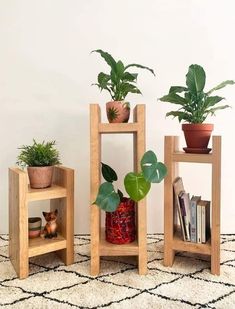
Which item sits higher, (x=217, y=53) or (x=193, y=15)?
(x=193, y=15)

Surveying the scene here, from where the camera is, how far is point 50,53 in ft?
6.36

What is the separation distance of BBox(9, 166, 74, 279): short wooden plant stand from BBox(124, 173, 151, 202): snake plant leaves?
372 millimetres

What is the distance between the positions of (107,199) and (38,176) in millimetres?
405

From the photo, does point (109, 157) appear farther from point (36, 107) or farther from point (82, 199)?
point (36, 107)

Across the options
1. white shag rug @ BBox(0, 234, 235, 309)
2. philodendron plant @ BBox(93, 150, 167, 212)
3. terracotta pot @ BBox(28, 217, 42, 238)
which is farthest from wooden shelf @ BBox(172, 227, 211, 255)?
terracotta pot @ BBox(28, 217, 42, 238)

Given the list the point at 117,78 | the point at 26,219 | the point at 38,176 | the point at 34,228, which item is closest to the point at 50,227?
the point at 34,228

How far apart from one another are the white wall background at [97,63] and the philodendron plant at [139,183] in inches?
26.8

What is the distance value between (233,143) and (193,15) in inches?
35.9

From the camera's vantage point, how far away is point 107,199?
4.25 feet

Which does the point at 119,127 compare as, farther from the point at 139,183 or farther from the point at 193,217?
the point at 193,217

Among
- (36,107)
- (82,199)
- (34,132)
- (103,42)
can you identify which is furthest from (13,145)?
(103,42)

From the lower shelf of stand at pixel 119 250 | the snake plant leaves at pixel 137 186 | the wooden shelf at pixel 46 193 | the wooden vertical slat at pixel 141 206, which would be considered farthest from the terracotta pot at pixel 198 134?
the wooden shelf at pixel 46 193

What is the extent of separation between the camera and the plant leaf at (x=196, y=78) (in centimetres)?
135

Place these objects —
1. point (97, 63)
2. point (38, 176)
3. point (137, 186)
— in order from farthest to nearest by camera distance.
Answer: point (97, 63)
point (38, 176)
point (137, 186)
